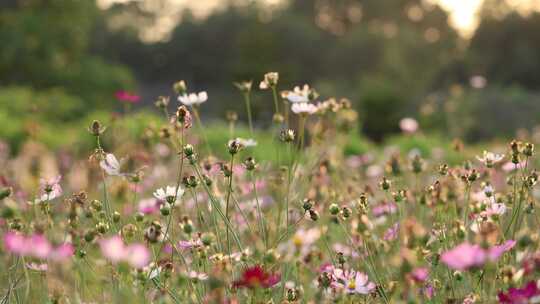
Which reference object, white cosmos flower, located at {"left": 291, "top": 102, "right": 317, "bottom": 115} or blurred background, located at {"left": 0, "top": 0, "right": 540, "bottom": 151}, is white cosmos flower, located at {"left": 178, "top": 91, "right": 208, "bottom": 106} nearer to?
white cosmos flower, located at {"left": 291, "top": 102, "right": 317, "bottom": 115}

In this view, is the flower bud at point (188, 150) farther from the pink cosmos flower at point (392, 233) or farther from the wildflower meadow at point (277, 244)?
the pink cosmos flower at point (392, 233)

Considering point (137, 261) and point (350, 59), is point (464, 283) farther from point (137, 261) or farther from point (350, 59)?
point (350, 59)

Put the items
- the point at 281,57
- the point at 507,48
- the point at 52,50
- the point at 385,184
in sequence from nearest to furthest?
the point at 385,184, the point at 52,50, the point at 281,57, the point at 507,48

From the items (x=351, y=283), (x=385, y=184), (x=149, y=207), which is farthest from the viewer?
(x=149, y=207)

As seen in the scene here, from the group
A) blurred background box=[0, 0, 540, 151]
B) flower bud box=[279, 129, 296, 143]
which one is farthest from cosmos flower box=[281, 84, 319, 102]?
blurred background box=[0, 0, 540, 151]

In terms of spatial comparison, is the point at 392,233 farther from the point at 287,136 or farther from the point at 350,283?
the point at 350,283

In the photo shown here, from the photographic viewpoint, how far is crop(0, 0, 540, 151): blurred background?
13.8 metres

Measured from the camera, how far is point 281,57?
84.9 ft

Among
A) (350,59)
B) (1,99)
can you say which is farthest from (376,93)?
(350,59)

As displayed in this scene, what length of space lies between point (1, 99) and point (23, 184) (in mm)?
8074

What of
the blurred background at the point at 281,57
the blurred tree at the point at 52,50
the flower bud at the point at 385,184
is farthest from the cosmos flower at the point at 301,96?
the blurred tree at the point at 52,50

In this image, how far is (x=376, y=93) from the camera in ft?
50.0

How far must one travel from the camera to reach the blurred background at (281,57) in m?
13.8

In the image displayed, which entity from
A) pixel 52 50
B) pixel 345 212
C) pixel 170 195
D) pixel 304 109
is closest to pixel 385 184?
pixel 345 212
